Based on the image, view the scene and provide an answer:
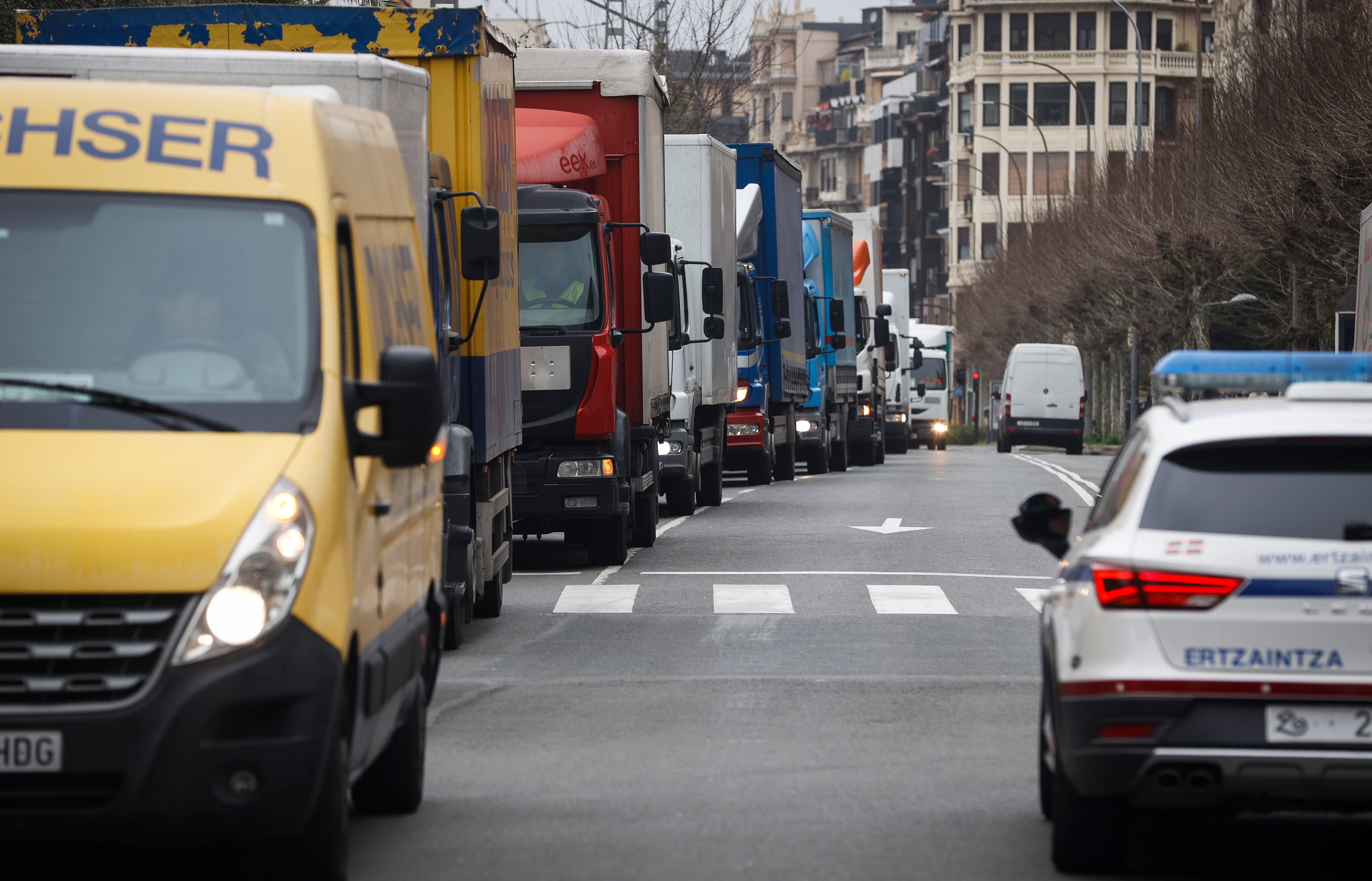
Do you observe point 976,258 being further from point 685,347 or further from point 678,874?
point 678,874

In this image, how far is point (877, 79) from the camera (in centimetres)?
17912

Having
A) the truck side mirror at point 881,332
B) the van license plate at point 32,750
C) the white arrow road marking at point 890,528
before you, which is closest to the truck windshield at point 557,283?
the white arrow road marking at point 890,528

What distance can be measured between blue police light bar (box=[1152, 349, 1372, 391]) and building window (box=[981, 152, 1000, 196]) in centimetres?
12639

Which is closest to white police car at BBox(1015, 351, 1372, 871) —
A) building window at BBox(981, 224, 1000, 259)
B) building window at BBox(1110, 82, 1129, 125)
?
building window at BBox(1110, 82, 1129, 125)

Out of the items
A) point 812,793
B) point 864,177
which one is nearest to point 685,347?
point 812,793

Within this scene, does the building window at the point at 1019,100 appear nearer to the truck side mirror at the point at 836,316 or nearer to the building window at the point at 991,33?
the building window at the point at 991,33

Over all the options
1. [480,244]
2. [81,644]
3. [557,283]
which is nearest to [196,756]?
[81,644]

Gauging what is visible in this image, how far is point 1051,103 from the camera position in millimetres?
131250

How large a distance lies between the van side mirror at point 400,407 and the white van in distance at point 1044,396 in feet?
175

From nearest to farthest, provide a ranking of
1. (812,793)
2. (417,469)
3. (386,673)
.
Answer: (386,673) < (417,469) < (812,793)

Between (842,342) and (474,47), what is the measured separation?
2578 cm

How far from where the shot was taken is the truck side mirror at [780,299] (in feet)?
102

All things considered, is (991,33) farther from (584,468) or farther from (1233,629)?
(1233,629)

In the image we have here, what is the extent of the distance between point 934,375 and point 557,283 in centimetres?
5267
